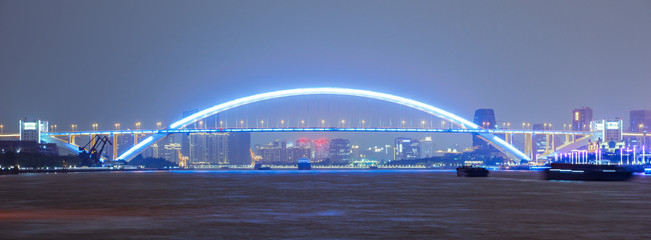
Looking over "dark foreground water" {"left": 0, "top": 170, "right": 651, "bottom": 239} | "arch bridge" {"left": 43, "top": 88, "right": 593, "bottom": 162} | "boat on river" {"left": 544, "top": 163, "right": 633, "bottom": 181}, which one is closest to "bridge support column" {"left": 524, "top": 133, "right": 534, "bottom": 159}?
"arch bridge" {"left": 43, "top": 88, "right": 593, "bottom": 162}

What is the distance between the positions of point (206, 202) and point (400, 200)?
812 cm

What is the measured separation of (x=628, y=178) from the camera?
70125 mm

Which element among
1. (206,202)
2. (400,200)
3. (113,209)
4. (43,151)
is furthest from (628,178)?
(43,151)

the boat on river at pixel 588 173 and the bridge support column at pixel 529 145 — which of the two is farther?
the bridge support column at pixel 529 145

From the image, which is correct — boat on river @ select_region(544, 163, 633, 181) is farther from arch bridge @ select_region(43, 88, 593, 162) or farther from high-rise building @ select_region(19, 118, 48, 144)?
high-rise building @ select_region(19, 118, 48, 144)

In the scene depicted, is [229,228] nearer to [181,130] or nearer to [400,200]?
[400,200]

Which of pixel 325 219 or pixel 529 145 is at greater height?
pixel 529 145

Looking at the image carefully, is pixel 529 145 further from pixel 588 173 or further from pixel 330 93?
pixel 588 173

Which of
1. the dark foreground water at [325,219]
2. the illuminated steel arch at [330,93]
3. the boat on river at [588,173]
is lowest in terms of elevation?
the boat on river at [588,173]

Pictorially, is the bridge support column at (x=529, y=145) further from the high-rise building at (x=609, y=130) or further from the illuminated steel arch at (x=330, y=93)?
the high-rise building at (x=609, y=130)

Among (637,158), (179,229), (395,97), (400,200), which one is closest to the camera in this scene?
(179,229)

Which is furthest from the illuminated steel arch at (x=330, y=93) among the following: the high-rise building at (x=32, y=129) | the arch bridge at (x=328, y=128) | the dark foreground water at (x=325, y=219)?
the dark foreground water at (x=325, y=219)

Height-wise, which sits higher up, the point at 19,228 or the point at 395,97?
the point at 395,97

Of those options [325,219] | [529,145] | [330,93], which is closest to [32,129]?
[330,93]
